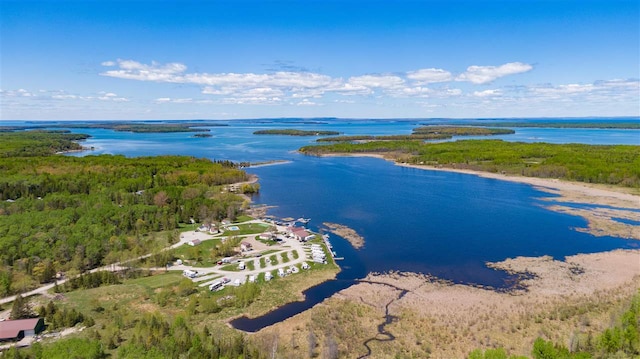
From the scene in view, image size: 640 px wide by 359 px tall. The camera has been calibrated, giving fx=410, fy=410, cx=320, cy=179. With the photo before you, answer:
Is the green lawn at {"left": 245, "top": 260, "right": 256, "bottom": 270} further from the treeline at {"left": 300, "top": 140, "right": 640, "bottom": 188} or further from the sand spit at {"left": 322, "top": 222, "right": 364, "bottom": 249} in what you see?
the treeline at {"left": 300, "top": 140, "right": 640, "bottom": 188}

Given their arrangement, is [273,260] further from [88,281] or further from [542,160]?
[542,160]

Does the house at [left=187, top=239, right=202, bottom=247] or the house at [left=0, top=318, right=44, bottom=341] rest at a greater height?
the house at [left=187, top=239, right=202, bottom=247]

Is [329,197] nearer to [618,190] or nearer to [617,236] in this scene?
[617,236]

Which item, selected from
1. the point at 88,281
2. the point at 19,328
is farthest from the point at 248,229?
the point at 19,328

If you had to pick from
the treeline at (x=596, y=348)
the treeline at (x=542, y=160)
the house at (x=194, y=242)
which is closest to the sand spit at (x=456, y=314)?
the treeline at (x=596, y=348)

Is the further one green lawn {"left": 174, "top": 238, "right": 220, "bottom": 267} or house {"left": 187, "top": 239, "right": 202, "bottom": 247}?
house {"left": 187, "top": 239, "right": 202, "bottom": 247}

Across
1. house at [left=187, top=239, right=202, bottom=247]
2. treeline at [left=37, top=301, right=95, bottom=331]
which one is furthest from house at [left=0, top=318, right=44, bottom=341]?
house at [left=187, top=239, right=202, bottom=247]

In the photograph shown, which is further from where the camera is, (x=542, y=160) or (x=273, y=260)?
(x=542, y=160)
